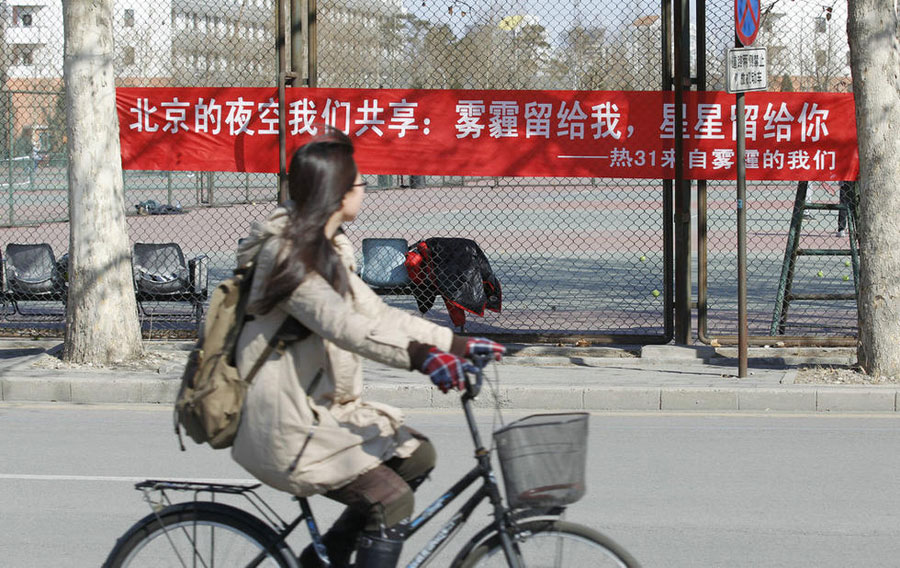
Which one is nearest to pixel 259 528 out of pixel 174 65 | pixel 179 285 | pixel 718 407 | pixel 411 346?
pixel 411 346

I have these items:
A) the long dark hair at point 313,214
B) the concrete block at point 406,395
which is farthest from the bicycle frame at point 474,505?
the concrete block at point 406,395

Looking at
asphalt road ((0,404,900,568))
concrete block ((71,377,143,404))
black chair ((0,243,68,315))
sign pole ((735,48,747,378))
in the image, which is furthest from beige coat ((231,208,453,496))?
black chair ((0,243,68,315))

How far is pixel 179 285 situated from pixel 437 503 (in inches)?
309

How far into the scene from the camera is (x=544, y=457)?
323cm

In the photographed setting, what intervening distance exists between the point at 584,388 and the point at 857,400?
197 centimetres

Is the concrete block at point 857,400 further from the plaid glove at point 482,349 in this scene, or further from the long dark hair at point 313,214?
the long dark hair at point 313,214

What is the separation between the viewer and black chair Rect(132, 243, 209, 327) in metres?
10.9

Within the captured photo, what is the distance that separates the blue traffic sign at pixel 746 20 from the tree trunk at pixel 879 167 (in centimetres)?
68

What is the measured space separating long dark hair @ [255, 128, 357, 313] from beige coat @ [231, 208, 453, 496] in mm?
32

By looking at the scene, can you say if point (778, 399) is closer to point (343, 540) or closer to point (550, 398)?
point (550, 398)

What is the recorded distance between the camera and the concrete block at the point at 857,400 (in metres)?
8.48

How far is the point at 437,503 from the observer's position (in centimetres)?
351

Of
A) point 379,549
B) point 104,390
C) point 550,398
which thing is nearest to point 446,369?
point 379,549

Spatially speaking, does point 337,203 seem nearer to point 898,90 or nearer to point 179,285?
point 898,90
